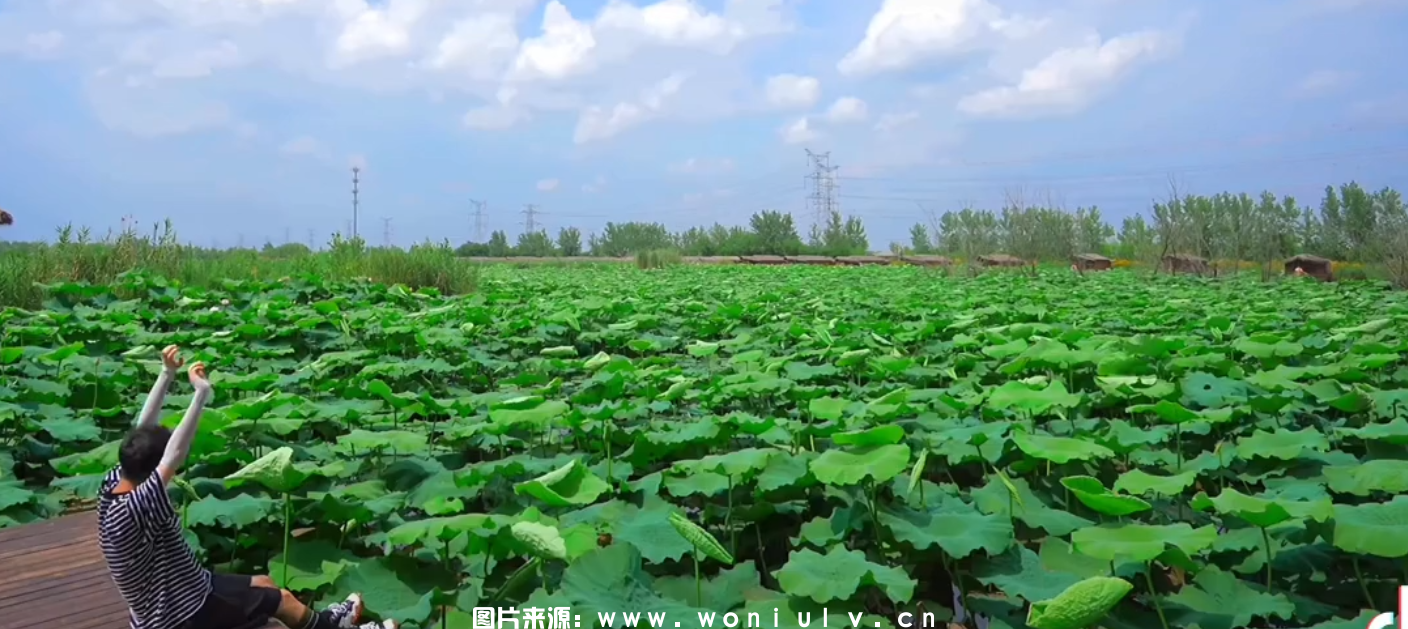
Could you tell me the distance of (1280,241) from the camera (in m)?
14.6

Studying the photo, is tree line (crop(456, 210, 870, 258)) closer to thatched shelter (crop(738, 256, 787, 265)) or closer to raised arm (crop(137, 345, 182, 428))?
thatched shelter (crop(738, 256, 787, 265))

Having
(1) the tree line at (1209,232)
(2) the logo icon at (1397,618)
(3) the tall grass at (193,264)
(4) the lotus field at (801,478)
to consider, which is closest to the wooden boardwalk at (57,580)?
→ (4) the lotus field at (801,478)

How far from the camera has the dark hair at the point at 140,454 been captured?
186 centimetres

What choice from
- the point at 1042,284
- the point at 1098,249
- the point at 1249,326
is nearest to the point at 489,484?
the point at 1249,326

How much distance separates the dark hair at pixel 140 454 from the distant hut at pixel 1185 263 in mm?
15080

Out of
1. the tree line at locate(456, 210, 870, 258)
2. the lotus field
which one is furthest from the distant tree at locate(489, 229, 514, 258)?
the lotus field

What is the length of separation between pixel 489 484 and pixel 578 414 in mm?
519

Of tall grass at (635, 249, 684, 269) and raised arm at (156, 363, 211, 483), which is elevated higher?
tall grass at (635, 249, 684, 269)

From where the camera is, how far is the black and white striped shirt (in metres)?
1.82

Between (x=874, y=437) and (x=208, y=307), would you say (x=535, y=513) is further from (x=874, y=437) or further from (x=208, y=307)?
(x=208, y=307)

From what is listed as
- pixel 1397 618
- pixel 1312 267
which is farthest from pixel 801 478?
pixel 1312 267

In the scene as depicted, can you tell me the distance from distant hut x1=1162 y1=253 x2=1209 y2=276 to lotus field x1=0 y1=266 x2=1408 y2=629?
1004 centimetres

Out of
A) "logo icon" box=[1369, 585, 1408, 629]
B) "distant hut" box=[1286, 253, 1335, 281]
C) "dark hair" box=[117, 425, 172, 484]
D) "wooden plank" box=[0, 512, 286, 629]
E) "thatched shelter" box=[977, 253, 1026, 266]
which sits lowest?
"wooden plank" box=[0, 512, 286, 629]

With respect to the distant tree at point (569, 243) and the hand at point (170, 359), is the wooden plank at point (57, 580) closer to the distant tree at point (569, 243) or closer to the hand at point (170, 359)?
the hand at point (170, 359)
